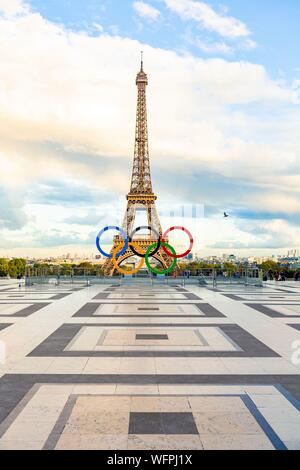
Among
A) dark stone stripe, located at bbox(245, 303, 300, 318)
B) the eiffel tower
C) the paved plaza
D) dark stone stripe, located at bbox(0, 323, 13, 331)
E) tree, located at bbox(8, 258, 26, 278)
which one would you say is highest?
the eiffel tower

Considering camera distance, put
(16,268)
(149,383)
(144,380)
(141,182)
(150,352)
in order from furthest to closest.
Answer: (16,268) < (141,182) < (150,352) < (144,380) < (149,383)

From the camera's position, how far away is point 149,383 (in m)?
9.86

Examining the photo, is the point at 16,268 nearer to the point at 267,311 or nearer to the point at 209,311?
the point at 209,311

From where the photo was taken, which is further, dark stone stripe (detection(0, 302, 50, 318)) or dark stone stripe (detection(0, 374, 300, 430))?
dark stone stripe (detection(0, 302, 50, 318))

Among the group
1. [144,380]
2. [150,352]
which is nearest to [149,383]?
[144,380]

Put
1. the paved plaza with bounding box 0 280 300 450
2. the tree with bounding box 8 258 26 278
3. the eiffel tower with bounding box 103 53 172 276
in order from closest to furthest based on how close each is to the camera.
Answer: the paved plaza with bounding box 0 280 300 450 → the eiffel tower with bounding box 103 53 172 276 → the tree with bounding box 8 258 26 278

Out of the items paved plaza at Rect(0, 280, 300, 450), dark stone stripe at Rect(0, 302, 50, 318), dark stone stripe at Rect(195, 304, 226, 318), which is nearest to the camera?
paved plaza at Rect(0, 280, 300, 450)

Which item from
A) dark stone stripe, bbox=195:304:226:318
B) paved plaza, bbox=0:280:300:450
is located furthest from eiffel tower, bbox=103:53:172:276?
paved plaza, bbox=0:280:300:450

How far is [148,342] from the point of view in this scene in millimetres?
14508

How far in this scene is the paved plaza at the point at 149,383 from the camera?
23.2 feet

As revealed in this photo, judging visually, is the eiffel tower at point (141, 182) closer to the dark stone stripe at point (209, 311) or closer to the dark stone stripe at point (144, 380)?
the dark stone stripe at point (209, 311)

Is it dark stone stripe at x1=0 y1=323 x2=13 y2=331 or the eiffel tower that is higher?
the eiffel tower

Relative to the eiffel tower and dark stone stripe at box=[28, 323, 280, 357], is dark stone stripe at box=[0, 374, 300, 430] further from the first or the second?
the eiffel tower

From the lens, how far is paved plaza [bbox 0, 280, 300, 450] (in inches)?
278
